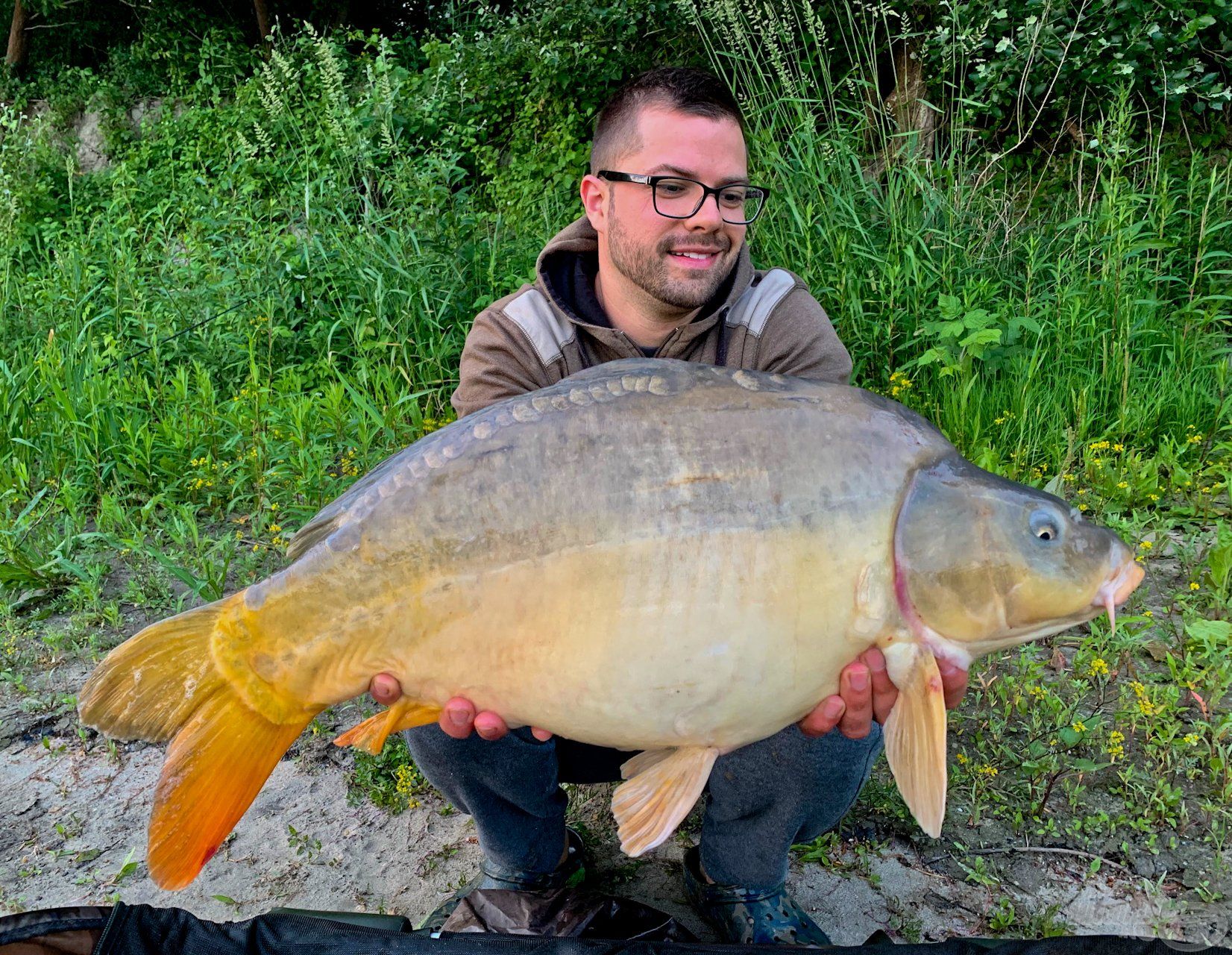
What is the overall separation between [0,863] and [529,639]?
50.7 inches

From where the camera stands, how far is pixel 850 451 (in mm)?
1222

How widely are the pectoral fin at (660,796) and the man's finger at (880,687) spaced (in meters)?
0.23

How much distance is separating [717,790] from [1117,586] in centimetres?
75

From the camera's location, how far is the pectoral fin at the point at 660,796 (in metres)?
1.25

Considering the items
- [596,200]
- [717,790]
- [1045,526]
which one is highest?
[596,200]

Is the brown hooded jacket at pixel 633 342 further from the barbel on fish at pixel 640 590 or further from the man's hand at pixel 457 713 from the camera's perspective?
the man's hand at pixel 457 713

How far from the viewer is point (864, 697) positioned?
1.28 metres

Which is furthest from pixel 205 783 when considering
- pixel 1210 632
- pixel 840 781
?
pixel 1210 632

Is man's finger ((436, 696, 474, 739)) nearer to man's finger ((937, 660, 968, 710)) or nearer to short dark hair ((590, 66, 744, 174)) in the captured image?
man's finger ((937, 660, 968, 710))

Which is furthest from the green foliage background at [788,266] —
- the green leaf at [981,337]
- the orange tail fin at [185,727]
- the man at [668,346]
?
the orange tail fin at [185,727]

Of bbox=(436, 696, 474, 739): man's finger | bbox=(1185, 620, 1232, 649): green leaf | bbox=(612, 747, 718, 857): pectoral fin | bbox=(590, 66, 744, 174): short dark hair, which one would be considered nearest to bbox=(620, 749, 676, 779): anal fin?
bbox=(612, 747, 718, 857): pectoral fin

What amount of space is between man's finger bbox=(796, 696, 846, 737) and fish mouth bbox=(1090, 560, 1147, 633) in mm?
346

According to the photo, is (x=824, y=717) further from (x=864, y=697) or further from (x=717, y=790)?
(x=717, y=790)

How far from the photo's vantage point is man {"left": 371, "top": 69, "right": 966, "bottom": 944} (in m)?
1.59
